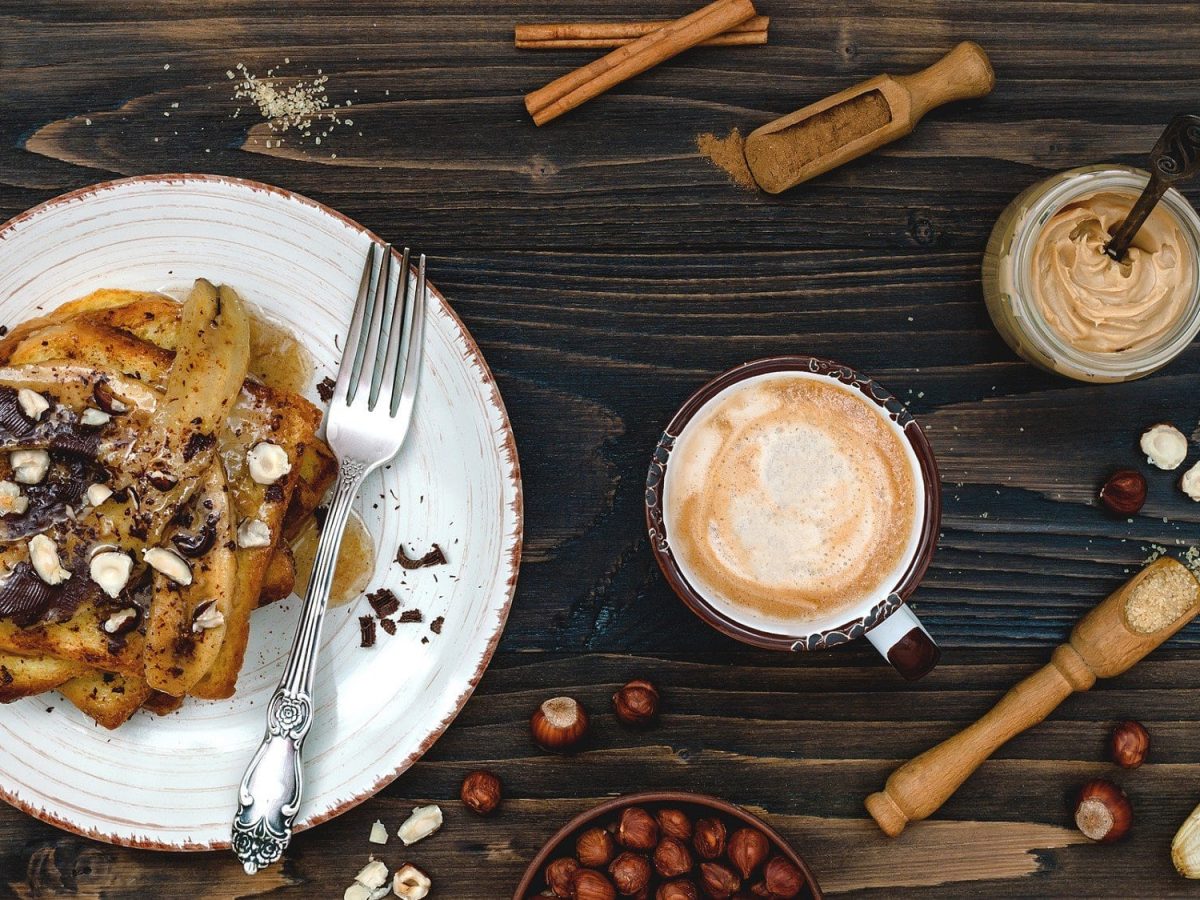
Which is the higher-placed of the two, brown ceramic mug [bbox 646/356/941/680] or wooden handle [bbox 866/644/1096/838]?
brown ceramic mug [bbox 646/356/941/680]

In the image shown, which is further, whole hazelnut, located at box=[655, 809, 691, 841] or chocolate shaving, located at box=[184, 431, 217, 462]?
whole hazelnut, located at box=[655, 809, 691, 841]

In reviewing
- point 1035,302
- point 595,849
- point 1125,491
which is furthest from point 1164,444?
point 595,849

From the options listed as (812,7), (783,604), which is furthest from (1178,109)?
(783,604)

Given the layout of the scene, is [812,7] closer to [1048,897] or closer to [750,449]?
[750,449]

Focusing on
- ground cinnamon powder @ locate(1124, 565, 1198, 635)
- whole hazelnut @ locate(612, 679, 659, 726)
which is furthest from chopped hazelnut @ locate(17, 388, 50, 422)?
ground cinnamon powder @ locate(1124, 565, 1198, 635)

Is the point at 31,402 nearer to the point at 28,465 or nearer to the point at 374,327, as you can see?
the point at 28,465

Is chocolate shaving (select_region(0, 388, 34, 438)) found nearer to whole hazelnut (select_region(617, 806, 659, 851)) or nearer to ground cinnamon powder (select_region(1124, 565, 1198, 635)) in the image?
whole hazelnut (select_region(617, 806, 659, 851))

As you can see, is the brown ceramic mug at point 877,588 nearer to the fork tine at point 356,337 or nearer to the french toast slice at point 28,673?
the fork tine at point 356,337
